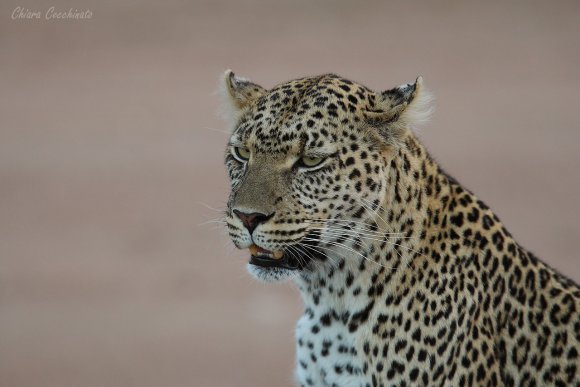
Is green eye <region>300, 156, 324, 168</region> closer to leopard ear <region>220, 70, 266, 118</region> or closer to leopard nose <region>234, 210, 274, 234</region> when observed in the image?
leopard nose <region>234, 210, 274, 234</region>

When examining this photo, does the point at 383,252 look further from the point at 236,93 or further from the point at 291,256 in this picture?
the point at 236,93

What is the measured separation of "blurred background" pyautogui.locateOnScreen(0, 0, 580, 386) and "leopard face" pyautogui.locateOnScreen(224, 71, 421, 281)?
6.51 meters

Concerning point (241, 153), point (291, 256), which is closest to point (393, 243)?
point (291, 256)

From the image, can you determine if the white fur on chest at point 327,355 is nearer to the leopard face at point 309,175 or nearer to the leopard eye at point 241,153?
the leopard face at point 309,175

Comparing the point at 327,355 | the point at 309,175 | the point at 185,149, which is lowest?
the point at 327,355

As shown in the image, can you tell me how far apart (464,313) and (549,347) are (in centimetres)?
54

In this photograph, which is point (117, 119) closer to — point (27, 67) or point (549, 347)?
point (27, 67)

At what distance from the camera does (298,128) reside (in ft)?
26.6

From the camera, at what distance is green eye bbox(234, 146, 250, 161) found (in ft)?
27.5

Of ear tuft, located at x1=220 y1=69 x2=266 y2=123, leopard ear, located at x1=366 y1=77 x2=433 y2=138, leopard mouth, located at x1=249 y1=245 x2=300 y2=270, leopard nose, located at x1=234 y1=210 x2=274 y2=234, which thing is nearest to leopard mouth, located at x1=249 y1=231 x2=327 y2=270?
leopard mouth, located at x1=249 y1=245 x2=300 y2=270

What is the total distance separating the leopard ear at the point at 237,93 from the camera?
8766 millimetres

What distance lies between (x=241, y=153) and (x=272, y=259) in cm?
65

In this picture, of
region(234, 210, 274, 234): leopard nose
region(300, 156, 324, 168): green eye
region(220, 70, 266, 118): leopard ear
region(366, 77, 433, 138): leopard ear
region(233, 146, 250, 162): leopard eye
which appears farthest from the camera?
region(220, 70, 266, 118): leopard ear

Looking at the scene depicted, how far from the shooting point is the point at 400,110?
8242mm
